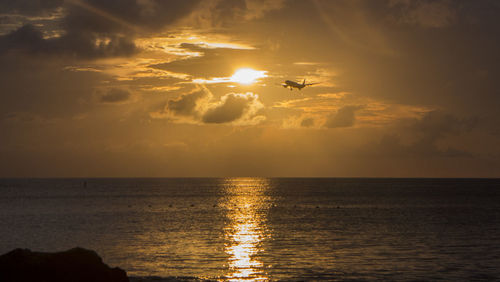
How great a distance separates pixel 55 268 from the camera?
81.6 feet

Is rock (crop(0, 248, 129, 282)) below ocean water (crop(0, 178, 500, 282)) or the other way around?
the other way around

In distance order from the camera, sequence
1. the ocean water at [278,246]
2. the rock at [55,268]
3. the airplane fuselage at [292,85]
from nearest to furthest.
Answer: the rock at [55,268], the ocean water at [278,246], the airplane fuselage at [292,85]

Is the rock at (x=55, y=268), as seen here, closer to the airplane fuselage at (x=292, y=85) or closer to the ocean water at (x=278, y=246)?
the ocean water at (x=278, y=246)

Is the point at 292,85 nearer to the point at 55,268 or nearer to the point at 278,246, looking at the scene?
the point at 278,246

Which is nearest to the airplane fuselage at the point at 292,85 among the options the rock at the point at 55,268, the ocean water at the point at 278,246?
the ocean water at the point at 278,246

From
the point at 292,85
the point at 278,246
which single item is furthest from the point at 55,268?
the point at 292,85

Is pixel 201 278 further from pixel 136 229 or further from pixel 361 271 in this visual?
pixel 136 229

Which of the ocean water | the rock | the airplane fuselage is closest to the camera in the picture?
the rock

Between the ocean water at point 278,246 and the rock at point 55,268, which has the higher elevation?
the rock at point 55,268

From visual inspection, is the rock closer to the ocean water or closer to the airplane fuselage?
the ocean water

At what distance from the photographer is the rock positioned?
24375mm

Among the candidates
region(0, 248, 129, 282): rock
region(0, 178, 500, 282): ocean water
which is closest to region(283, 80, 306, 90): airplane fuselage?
region(0, 178, 500, 282): ocean water

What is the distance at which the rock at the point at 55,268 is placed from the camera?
2438cm

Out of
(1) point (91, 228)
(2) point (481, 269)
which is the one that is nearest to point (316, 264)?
(2) point (481, 269)
